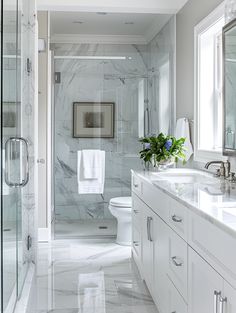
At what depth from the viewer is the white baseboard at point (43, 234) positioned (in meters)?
4.70

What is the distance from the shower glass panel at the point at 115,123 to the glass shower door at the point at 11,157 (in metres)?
2.14

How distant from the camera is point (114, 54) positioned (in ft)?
17.6

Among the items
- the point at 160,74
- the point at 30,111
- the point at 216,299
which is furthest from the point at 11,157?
the point at 160,74

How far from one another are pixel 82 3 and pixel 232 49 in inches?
71.5

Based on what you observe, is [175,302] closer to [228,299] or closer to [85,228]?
Answer: [228,299]

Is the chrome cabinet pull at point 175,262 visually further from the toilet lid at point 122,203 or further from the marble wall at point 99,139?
the marble wall at point 99,139

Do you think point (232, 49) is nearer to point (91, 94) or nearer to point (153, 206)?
point (153, 206)

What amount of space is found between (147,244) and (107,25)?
2959 millimetres

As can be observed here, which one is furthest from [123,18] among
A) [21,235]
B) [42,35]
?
[21,235]

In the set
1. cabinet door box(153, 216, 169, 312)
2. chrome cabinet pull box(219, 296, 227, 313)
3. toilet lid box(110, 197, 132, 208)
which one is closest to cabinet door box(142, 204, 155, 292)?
cabinet door box(153, 216, 169, 312)

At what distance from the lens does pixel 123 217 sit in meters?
4.58

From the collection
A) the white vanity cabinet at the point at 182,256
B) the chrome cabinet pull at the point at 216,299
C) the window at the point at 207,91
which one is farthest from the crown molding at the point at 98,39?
the chrome cabinet pull at the point at 216,299

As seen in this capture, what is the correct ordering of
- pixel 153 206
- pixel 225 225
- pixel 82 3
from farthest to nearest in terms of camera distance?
1. pixel 82 3
2. pixel 153 206
3. pixel 225 225

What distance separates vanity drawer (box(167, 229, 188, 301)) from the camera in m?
2.01
